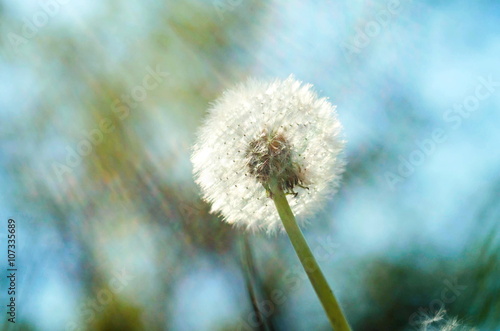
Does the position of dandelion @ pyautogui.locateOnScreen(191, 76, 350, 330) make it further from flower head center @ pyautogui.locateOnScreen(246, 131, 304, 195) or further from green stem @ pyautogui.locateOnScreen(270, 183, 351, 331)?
green stem @ pyautogui.locateOnScreen(270, 183, 351, 331)

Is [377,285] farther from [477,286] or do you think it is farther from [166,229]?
[166,229]

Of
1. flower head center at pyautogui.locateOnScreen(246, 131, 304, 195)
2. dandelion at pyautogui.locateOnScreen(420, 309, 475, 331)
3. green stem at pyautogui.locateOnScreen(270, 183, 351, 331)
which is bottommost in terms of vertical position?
dandelion at pyautogui.locateOnScreen(420, 309, 475, 331)

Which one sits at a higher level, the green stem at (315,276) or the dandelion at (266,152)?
the dandelion at (266,152)

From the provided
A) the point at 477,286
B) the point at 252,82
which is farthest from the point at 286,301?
the point at 252,82

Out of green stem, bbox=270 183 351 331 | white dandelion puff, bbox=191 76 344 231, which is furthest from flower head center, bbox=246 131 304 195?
green stem, bbox=270 183 351 331

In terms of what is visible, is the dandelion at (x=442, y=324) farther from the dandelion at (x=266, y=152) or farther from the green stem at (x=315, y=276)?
the dandelion at (x=266, y=152)

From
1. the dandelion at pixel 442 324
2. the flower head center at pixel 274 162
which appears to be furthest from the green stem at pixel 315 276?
the dandelion at pixel 442 324
